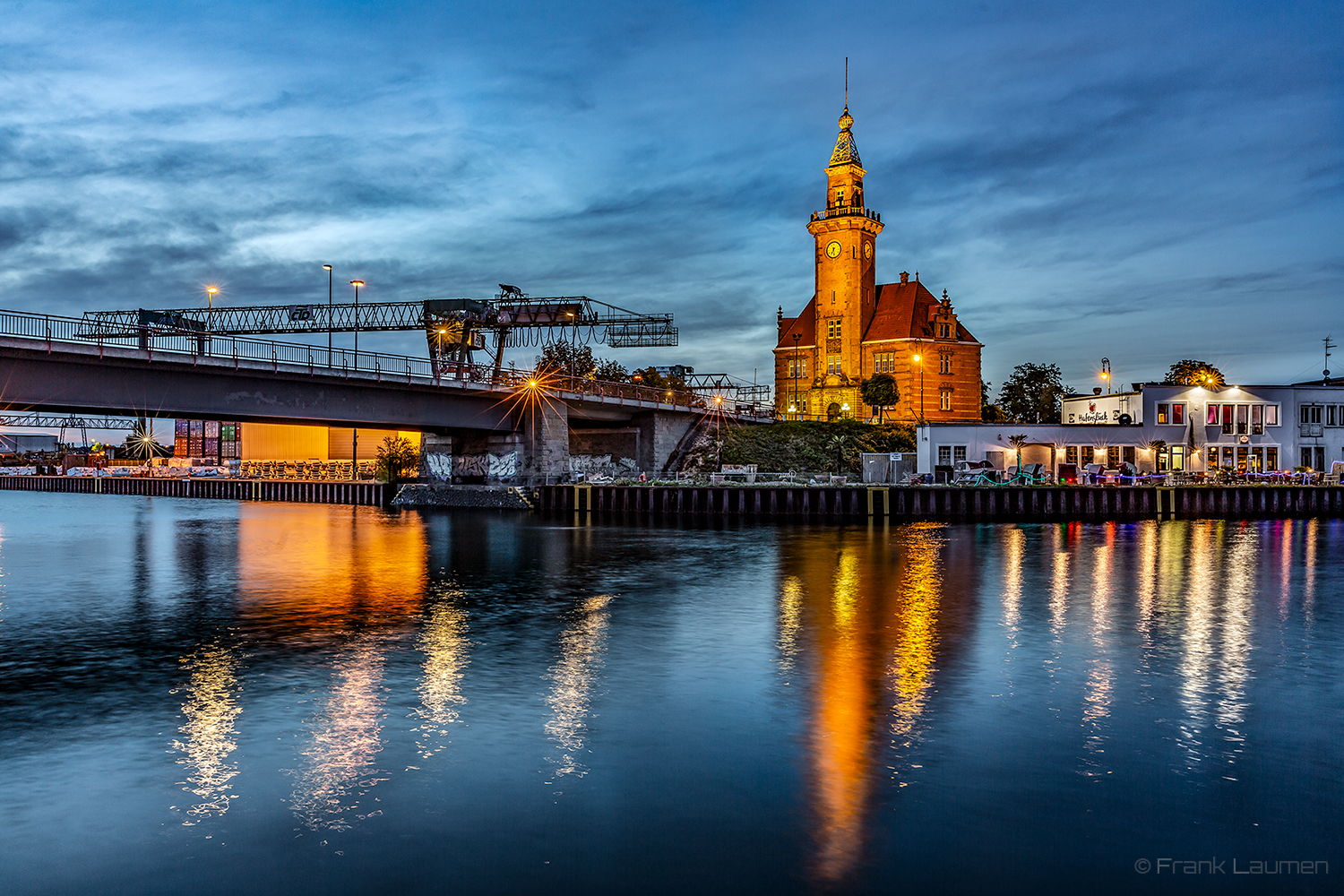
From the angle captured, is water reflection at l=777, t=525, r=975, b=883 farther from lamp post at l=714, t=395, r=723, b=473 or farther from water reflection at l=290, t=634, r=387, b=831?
lamp post at l=714, t=395, r=723, b=473

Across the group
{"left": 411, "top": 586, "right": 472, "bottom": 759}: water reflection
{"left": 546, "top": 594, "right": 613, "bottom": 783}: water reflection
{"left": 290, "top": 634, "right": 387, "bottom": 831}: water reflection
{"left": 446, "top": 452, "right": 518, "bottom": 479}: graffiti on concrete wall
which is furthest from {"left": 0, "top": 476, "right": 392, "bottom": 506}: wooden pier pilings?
{"left": 290, "top": 634, "right": 387, "bottom": 831}: water reflection

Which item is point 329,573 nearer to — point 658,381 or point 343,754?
point 343,754

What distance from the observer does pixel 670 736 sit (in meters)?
14.6

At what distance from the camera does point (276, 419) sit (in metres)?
56.0

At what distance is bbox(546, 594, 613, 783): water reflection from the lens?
13.7 m

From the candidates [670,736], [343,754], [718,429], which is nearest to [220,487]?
[718,429]

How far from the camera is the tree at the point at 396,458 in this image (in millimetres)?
84000

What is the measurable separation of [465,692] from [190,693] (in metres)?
4.80

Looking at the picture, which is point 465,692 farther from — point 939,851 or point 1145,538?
point 1145,538

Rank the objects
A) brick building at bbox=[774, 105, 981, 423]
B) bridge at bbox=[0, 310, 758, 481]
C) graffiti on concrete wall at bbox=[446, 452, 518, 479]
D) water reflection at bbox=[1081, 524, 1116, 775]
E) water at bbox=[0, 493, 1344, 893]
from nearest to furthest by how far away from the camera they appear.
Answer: water at bbox=[0, 493, 1344, 893] < water reflection at bbox=[1081, 524, 1116, 775] < bridge at bbox=[0, 310, 758, 481] < graffiti on concrete wall at bbox=[446, 452, 518, 479] < brick building at bbox=[774, 105, 981, 423]

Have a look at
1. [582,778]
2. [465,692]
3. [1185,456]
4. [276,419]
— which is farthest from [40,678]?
[1185,456]

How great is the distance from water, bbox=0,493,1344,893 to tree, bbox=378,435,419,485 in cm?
5161

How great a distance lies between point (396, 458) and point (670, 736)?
244ft

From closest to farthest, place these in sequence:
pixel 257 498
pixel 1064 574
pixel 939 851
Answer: pixel 939 851 < pixel 1064 574 < pixel 257 498
